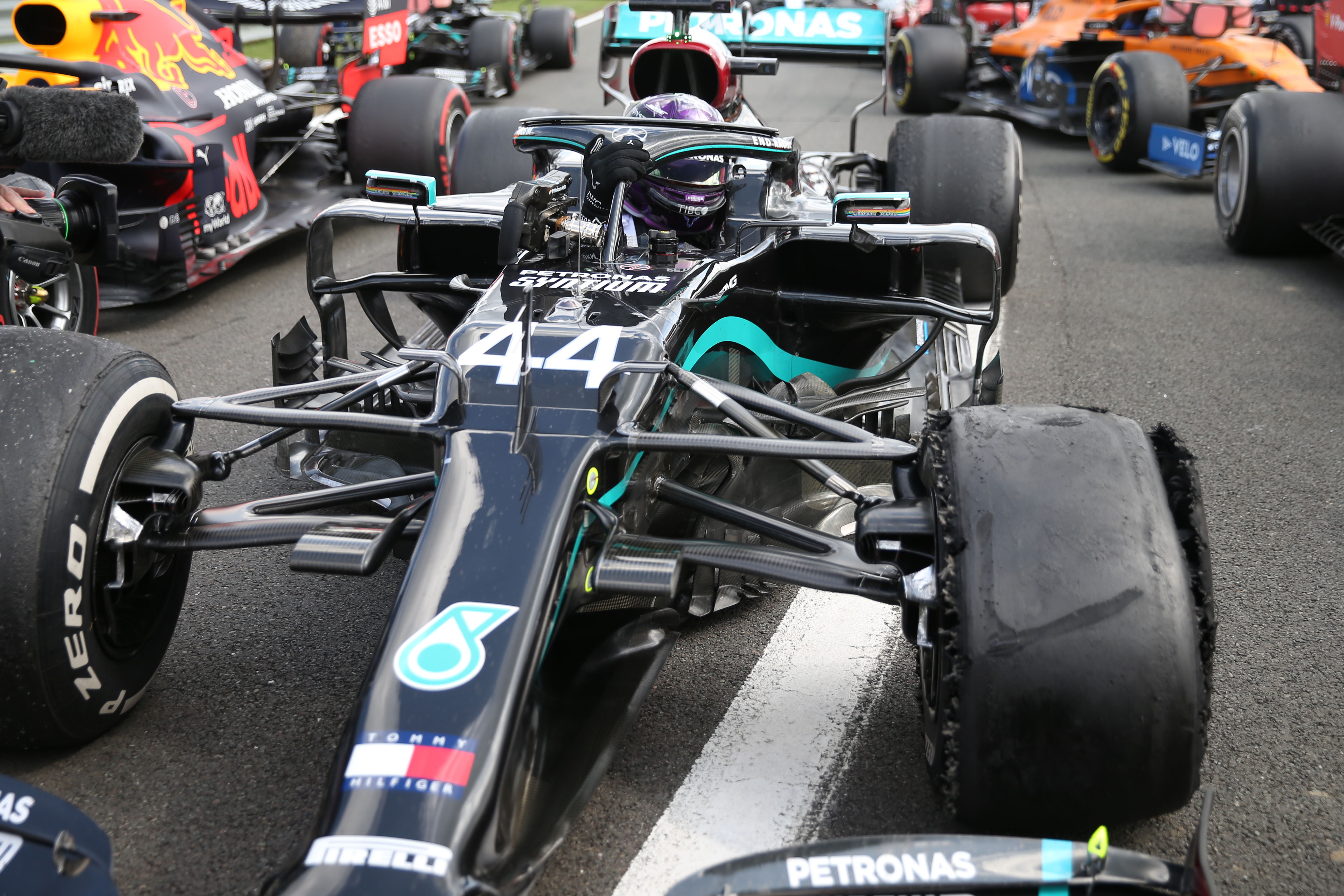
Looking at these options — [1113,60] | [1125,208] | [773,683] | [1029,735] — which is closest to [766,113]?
[1113,60]

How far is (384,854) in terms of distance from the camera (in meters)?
1.87

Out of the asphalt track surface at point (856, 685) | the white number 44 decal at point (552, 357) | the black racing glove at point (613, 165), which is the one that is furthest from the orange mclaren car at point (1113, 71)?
the white number 44 decal at point (552, 357)

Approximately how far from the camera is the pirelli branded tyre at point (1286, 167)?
698 cm

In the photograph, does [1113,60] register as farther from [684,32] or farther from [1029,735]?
[1029,735]

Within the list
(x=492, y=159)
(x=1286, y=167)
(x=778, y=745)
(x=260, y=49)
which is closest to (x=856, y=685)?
(x=778, y=745)

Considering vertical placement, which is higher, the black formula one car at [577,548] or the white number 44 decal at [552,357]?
the white number 44 decal at [552,357]

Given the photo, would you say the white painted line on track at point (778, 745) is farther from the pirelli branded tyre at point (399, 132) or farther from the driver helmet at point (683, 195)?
the pirelli branded tyre at point (399, 132)

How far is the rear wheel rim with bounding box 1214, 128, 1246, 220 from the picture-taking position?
7359 mm

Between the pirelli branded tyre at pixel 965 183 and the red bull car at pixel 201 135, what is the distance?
9.65 feet

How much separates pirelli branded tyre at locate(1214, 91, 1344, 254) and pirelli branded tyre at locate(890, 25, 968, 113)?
5.33m

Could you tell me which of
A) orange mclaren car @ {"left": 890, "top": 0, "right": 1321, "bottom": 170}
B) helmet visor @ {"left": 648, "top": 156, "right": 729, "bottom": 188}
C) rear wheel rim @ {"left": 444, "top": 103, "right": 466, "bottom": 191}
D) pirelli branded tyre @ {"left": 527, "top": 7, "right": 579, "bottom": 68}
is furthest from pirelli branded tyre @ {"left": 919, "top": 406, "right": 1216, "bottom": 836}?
pirelli branded tyre @ {"left": 527, "top": 7, "right": 579, "bottom": 68}

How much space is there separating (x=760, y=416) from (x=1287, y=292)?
14.9 ft

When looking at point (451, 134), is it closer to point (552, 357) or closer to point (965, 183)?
point (965, 183)

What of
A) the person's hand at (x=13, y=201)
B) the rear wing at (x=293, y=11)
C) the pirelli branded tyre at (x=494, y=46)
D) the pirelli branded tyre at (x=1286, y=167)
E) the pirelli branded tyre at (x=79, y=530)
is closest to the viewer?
the pirelli branded tyre at (x=79, y=530)
